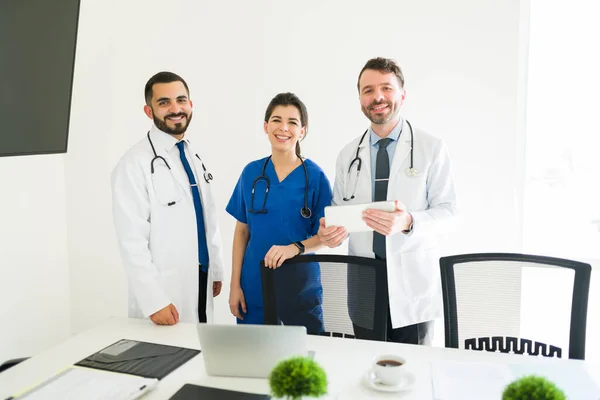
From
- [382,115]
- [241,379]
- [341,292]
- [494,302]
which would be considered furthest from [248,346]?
[382,115]

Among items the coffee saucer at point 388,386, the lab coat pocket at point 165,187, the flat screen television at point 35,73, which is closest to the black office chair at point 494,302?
the coffee saucer at point 388,386

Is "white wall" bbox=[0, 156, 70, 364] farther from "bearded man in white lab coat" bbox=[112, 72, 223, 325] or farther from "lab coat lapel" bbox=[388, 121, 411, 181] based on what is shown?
"lab coat lapel" bbox=[388, 121, 411, 181]

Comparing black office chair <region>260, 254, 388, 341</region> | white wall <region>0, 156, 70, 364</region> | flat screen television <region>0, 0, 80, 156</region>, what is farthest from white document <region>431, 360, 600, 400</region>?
white wall <region>0, 156, 70, 364</region>

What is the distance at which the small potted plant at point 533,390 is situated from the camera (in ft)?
2.53

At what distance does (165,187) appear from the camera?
2104 mm

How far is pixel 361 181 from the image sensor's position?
2.20 meters

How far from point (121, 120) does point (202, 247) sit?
1.55m

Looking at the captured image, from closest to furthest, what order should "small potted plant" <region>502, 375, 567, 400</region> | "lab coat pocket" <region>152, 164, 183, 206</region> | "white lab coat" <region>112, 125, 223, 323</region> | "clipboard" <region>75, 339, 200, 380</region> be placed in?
"small potted plant" <region>502, 375, 567, 400</region>, "clipboard" <region>75, 339, 200, 380</region>, "white lab coat" <region>112, 125, 223, 323</region>, "lab coat pocket" <region>152, 164, 183, 206</region>

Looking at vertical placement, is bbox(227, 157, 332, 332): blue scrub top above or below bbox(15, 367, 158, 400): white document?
above

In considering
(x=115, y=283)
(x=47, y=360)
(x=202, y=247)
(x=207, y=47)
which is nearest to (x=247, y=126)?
(x=207, y=47)

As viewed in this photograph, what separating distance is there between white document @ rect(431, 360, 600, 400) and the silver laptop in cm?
38

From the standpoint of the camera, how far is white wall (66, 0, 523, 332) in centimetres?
300

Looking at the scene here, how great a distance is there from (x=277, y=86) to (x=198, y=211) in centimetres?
127

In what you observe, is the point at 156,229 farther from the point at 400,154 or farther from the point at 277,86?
the point at 277,86
